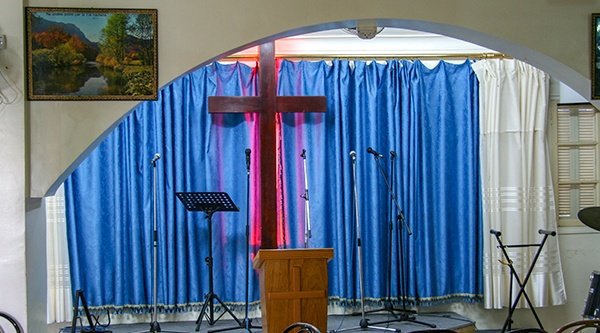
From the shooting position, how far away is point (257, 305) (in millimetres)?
6766

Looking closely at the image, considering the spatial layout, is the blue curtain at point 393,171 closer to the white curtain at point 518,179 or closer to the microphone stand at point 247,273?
the white curtain at point 518,179

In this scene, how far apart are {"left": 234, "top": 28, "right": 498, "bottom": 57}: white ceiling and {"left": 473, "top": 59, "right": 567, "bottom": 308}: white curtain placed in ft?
1.52

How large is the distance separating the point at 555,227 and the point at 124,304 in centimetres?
399

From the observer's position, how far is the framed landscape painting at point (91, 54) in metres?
4.09

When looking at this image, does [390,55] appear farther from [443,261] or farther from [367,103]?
[443,261]

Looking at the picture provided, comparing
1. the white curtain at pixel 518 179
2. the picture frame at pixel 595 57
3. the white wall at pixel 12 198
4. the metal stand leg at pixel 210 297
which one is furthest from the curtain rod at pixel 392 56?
the white wall at pixel 12 198

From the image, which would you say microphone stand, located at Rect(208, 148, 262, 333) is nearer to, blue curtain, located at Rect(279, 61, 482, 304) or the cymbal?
blue curtain, located at Rect(279, 61, 482, 304)

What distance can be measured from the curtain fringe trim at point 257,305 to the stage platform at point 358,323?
0.37 feet

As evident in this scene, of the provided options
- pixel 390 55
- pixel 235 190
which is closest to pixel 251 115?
pixel 235 190

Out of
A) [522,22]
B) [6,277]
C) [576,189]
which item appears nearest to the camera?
[6,277]

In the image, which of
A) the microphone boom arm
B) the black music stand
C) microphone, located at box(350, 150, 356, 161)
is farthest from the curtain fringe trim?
microphone, located at box(350, 150, 356, 161)

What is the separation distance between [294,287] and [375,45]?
9.77 ft

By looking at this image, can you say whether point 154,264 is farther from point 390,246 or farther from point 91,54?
point 91,54

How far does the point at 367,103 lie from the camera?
692 centimetres
